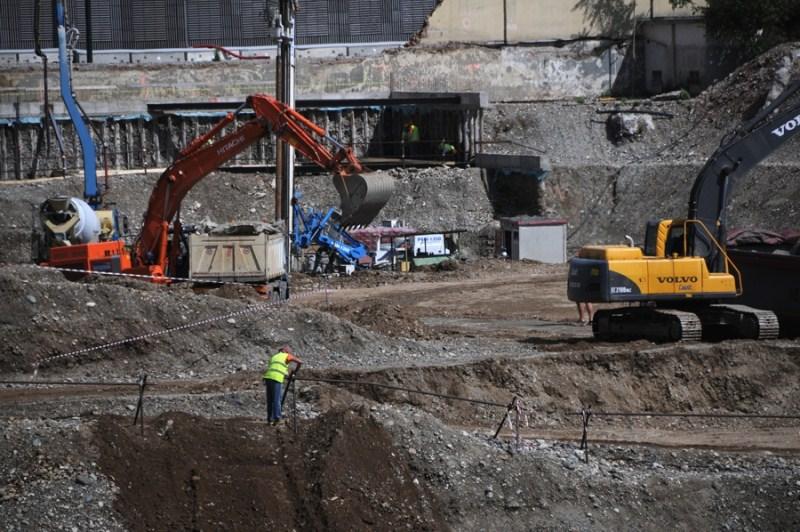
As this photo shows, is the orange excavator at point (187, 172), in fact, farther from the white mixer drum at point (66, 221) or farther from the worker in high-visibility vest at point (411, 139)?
the worker in high-visibility vest at point (411, 139)

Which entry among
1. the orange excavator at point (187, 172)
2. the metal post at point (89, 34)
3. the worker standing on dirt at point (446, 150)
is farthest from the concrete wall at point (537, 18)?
the orange excavator at point (187, 172)

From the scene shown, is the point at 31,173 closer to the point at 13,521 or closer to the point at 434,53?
the point at 434,53

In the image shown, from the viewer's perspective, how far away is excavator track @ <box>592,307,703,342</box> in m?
23.5

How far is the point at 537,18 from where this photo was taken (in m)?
54.3

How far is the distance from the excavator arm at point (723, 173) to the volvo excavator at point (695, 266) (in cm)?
2

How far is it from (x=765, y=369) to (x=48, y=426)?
11355 millimetres

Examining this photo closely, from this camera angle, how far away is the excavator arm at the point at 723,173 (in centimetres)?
2356

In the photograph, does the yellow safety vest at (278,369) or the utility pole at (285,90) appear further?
the utility pole at (285,90)

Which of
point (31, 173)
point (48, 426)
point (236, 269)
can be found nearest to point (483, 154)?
point (31, 173)

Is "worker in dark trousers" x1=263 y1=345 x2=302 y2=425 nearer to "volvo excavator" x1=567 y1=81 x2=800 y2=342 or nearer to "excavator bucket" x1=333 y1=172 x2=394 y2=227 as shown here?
"volvo excavator" x1=567 y1=81 x2=800 y2=342

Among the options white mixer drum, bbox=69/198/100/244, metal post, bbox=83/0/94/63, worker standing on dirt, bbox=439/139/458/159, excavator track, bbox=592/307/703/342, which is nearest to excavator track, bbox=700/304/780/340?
excavator track, bbox=592/307/703/342

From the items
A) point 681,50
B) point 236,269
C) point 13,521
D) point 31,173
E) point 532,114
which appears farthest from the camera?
point 681,50

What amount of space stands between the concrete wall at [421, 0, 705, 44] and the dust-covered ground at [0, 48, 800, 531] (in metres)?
21.1

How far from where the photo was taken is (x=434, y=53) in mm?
53688
